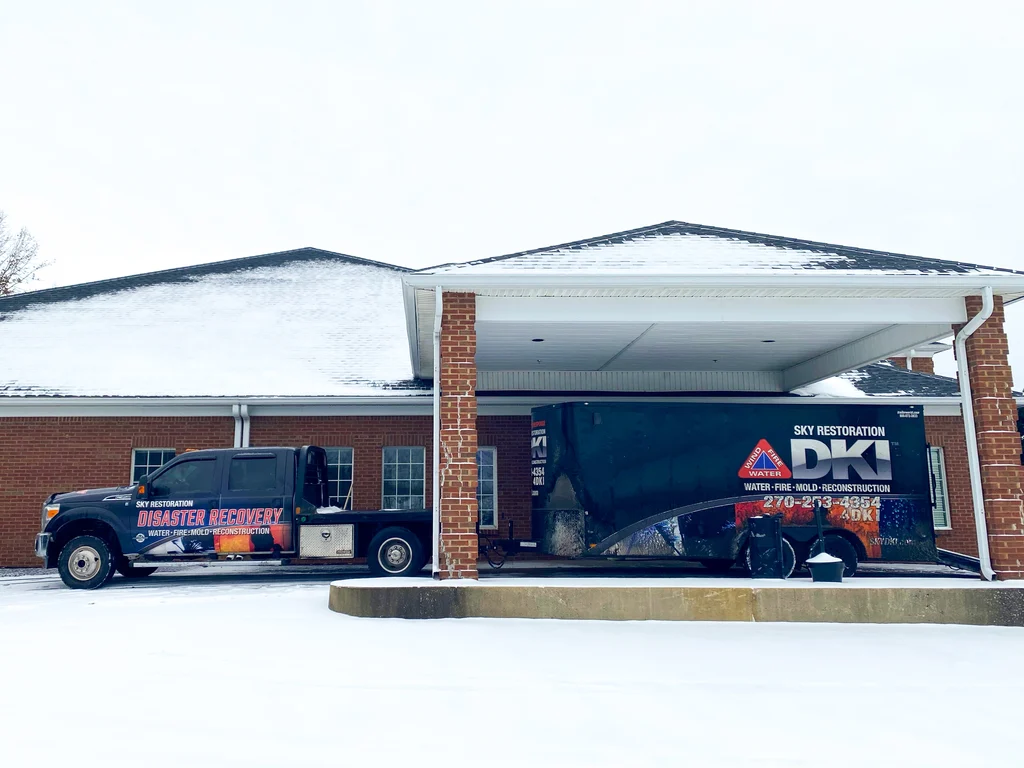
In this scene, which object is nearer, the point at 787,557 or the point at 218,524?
the point at 218,524

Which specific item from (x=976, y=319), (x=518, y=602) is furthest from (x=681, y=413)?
(x=518, y=602)

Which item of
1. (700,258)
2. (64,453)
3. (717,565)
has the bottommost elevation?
(717,565)

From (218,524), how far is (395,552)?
2.70 meters

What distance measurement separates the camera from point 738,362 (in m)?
16.2

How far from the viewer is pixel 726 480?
13391 mm

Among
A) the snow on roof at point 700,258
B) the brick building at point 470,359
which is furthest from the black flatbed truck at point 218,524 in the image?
the snow on roof at point 700,258

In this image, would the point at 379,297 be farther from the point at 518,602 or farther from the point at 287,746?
the point at 287,746

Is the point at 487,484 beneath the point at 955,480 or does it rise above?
above

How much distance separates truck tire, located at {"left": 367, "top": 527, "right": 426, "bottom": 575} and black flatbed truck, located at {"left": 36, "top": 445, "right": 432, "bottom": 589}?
0.02m

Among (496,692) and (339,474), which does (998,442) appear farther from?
(339,474)

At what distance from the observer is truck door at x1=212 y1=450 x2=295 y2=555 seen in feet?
41.7

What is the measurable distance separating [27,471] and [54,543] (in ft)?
14.7

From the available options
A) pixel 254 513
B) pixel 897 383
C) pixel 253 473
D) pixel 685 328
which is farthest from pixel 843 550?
pixel 253 473

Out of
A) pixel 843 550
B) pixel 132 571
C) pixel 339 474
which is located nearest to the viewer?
pixel 843 550
